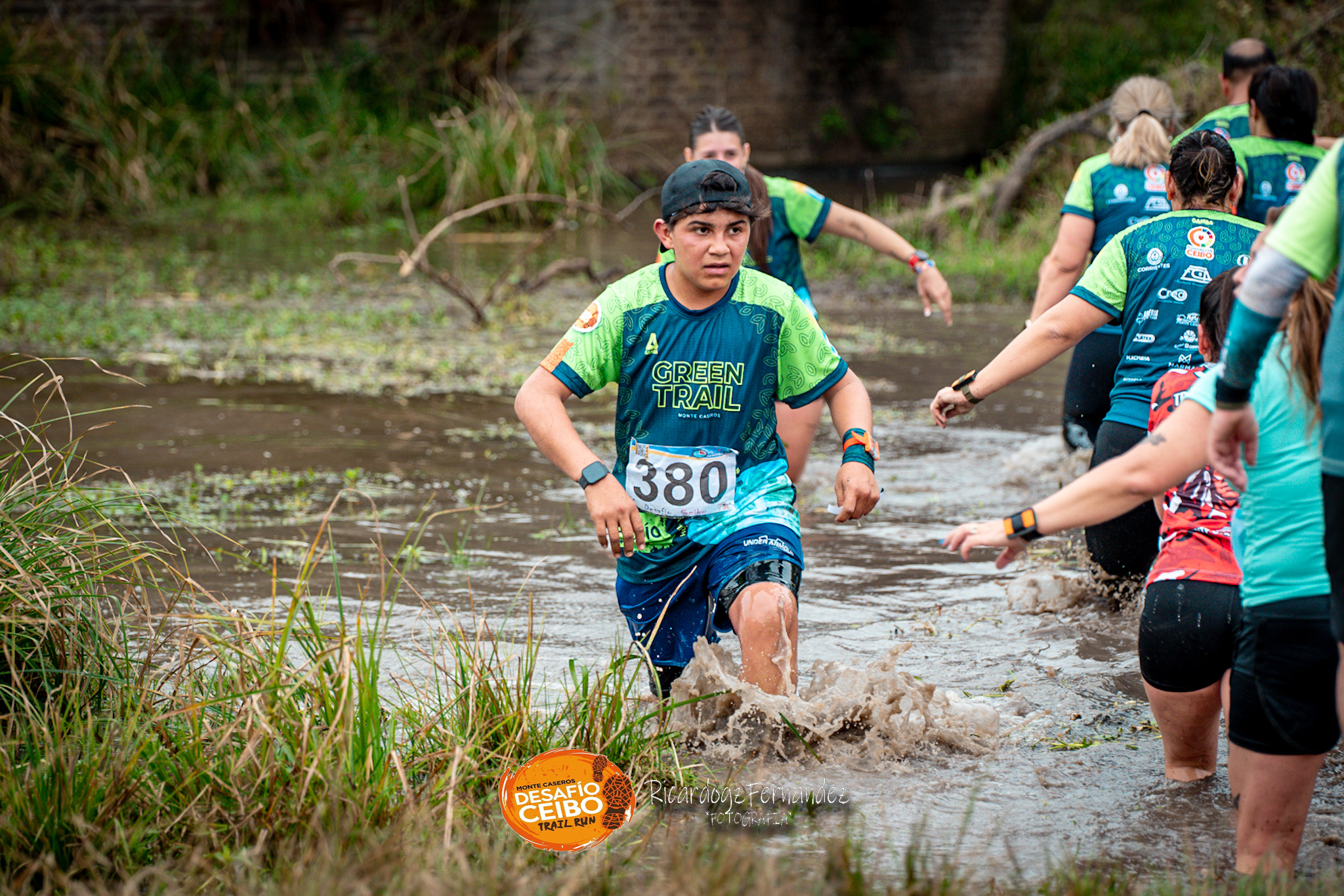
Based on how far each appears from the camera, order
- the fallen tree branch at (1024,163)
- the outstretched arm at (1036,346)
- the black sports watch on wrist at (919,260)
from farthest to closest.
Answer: the fallen tree branch at (1024,163) → the black sports watch on wrist at (919,260) → the outstretched arm at (1036,346)

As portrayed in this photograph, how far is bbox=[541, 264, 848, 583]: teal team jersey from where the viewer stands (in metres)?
4.02

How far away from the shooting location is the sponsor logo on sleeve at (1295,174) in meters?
6.12

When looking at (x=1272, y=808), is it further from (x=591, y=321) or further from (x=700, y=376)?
(x=591, y=321)

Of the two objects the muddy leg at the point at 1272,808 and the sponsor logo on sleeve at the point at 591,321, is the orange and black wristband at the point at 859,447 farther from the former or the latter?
the muddy leg at the point at 1272,808

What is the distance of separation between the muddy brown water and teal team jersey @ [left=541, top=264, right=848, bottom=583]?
730 millimetres

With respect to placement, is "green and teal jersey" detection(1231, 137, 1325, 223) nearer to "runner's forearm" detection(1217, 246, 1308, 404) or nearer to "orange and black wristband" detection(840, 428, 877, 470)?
"orange and black wristband" detection(840, 428, 877, 470)

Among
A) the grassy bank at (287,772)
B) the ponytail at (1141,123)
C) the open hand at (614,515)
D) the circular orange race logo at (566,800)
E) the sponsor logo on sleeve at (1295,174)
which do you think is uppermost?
the ponytail at (1141,123)

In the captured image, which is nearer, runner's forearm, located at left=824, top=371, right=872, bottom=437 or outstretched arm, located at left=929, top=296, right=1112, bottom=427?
runner's forearm, located at left=824, top=371, right=872, bottom=437

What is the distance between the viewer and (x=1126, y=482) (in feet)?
9.71

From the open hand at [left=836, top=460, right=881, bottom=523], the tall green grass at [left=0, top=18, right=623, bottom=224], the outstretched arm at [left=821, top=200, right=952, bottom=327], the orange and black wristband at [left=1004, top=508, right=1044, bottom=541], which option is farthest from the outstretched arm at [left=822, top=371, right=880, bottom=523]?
the tall green grass at [left=0, top=18, right=623, bottom=224]

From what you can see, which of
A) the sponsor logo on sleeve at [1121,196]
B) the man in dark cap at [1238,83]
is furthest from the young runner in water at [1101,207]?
the man in dark cap at [1238,83]

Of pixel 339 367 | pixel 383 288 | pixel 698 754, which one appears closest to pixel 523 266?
pixel 383 288

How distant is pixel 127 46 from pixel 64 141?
361cm

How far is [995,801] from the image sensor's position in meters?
3.67
